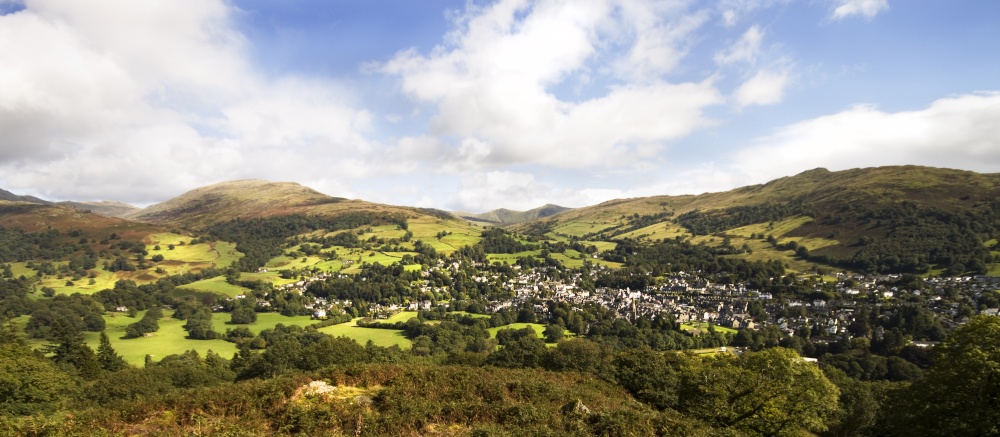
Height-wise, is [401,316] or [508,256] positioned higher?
[508,256]

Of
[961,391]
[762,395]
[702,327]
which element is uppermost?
[961,391]

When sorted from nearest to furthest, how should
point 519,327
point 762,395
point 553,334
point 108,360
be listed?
point 762,395 < point 108,360 < point 553,334 < point 519,327

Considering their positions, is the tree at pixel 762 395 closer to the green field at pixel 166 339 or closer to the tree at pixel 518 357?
the tree at pixel 518 357

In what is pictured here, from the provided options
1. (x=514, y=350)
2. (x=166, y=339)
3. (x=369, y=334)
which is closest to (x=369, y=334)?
(x=369, y=334)

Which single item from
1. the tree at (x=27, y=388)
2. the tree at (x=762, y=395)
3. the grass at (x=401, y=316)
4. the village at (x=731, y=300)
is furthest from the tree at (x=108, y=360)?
the tree at (x=762, y=395)

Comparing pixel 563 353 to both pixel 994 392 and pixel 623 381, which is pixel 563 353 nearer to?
pixel 623 381

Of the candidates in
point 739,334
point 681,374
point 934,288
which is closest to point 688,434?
point 681,374

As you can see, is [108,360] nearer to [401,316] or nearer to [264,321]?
[264,321]

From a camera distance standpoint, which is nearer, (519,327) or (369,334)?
(369,334)

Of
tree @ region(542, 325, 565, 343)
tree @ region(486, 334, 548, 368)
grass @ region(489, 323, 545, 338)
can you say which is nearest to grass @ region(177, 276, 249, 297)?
grass @ region(489, 323, 545, 338)
